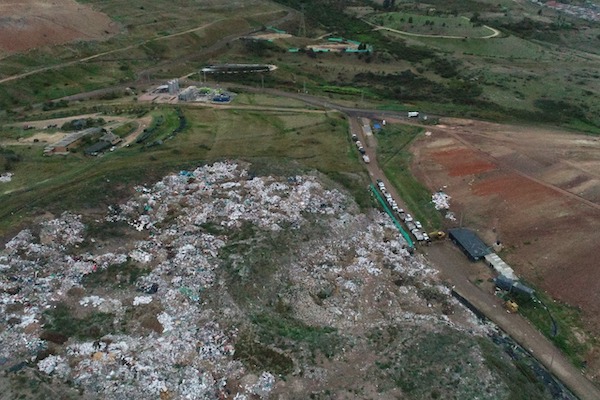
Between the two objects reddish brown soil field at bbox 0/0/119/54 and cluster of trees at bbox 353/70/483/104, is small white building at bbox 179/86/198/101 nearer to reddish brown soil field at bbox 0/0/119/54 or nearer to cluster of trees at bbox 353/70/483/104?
reddish brown soil field at bbox 0/0/119/54

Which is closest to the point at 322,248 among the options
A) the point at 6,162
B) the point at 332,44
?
the point at 6,162

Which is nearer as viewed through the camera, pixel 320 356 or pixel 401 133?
pixel 320 356

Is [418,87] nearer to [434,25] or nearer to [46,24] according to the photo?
[434,25]

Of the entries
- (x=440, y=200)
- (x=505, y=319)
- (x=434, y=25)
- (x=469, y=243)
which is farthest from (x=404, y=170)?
(x=434, y=25)

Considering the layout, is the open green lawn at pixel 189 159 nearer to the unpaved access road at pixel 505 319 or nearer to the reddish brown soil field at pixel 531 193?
the unpaved access road at pixel 505 319

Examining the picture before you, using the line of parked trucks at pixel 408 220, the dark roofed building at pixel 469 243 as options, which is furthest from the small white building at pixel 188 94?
the dark roofed building at pixel 469 243

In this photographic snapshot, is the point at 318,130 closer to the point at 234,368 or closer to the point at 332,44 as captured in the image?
the point at 234,368

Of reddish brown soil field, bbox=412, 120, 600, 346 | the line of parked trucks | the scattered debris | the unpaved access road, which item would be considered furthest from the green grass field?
the unpaved access road
